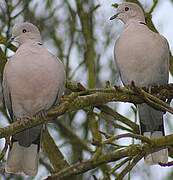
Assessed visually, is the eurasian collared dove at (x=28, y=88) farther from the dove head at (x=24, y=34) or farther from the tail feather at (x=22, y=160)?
the dove head at (x=24, y=34)

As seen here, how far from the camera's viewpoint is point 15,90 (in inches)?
143

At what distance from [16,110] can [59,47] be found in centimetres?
175

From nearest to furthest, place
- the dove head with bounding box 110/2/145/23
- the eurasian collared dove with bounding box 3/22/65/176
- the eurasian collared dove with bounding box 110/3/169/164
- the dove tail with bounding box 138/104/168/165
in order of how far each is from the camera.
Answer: the eurasian collared dove with bounding box 3/22/65/176
the eurasian collared dove with bounding box 110/3/169/164
the dove tail with bounding box 138/104/168/165
the dove head with bounding box 110/2/145/23

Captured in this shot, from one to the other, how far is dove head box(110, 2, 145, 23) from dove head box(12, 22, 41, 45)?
770 mm

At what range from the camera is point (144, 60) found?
3988mm

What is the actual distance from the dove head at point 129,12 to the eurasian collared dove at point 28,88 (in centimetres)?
87

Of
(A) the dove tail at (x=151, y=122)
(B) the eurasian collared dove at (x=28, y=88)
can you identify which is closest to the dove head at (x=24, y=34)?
→ (B) the eurasian collared dove at (x=28, y=88)

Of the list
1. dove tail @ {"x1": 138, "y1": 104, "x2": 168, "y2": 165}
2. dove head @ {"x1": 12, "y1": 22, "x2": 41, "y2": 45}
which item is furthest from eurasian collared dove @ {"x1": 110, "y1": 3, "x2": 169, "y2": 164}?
dove head @ {"x1": 12, "y1": 22, "x2": 41, "y2": 45}

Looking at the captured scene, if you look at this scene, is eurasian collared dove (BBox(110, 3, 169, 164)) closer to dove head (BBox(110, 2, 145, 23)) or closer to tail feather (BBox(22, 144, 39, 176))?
dove head (BBox(110, 2, 145, 23))

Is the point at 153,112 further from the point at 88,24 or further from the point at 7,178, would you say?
the point at 7,178

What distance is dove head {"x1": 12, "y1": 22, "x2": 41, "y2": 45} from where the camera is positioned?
13.2 feet

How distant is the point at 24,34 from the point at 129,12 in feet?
2.93

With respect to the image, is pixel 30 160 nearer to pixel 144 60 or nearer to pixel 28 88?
pixel 28 88

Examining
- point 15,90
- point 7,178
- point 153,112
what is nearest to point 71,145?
point 7,178
